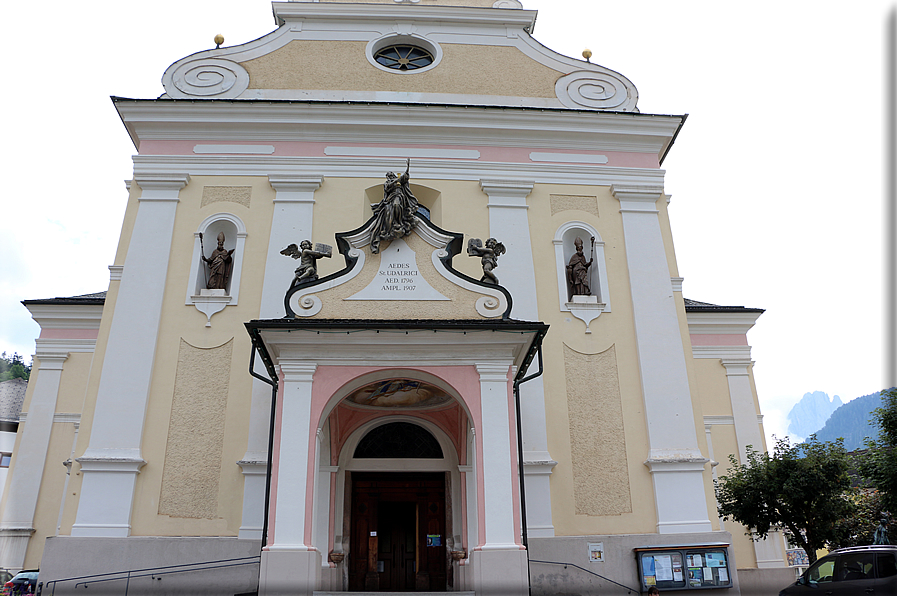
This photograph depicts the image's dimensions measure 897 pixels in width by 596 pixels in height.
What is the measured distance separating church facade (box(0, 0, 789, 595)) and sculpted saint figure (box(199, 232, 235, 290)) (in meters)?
0.06

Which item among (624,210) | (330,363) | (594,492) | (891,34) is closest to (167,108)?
(330,363)

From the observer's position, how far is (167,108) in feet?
45.3

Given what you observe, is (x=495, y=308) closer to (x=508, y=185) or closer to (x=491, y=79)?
(x=508, y=185)

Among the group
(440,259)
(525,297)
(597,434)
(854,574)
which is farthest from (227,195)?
(854,574)

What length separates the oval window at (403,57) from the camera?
1559 cm

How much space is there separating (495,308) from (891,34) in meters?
7.30

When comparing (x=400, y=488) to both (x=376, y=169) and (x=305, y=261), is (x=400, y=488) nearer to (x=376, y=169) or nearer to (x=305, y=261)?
(x=305, y=261)

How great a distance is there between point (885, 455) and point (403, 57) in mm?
12392

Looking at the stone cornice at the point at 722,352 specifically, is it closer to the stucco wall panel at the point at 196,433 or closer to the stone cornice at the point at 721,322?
the stone cornice at the point at 721,322

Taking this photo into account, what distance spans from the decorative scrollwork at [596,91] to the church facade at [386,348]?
0.29 ft

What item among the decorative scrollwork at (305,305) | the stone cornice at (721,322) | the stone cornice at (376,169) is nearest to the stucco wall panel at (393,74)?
the stone cornice at (376,169)

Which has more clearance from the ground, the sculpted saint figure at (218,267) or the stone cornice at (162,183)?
the stone cornice at (162,183)

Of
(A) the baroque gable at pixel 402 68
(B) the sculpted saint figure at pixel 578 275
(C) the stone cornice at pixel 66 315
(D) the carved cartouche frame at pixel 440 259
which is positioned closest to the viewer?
(D) the carved cartouche frame at pixel 440 259

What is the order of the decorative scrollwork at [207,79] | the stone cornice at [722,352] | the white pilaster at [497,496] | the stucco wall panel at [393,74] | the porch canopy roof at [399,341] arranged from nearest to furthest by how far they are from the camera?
the white pilaster at [497,496] → the porch canopy roof at [399,341] → the decorative scrollwork at [207,79] → the stucco wall panel at [393,74] → the stone cornice at [722,352]
